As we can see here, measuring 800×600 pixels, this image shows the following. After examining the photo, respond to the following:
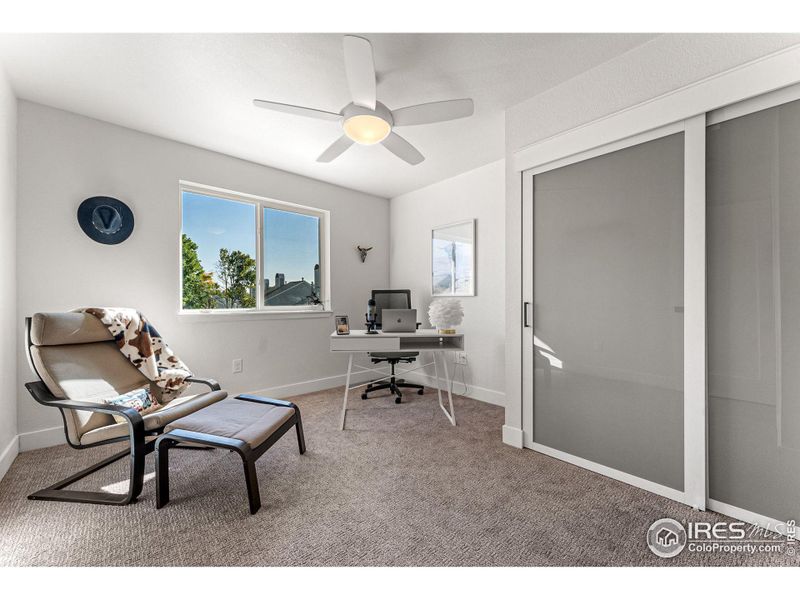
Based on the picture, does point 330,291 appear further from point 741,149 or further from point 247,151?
point 741,149

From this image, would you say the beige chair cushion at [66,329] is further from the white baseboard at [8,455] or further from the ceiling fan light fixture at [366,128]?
the ceiling fan light fixture at [366,128]

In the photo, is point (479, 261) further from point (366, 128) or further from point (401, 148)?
point (366, 128)

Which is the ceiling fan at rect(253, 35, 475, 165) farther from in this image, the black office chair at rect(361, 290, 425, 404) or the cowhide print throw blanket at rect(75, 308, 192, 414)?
Answer: the black office chair at rect(361, 290, 425, 404)

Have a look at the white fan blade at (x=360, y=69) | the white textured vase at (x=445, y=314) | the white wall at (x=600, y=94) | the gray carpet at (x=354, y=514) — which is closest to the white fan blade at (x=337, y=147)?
the white fan blade at (x=360, y=69)

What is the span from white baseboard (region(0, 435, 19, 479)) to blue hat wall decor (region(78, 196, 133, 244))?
149 cm

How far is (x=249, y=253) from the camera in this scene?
3.72 meters

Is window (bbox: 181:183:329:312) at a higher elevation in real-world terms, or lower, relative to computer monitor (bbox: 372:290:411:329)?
higher

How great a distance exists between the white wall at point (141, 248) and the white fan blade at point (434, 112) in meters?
2.21

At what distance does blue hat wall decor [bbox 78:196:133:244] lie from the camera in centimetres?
267

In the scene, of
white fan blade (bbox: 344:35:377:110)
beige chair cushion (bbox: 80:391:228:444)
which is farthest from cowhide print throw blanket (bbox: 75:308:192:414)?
white fan blade (bbox: 344:35:377:110)

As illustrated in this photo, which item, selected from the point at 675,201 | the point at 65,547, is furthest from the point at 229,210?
the point at 675,201

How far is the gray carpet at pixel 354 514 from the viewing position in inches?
56.0

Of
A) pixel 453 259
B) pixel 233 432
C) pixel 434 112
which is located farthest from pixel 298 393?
pixel 434 112

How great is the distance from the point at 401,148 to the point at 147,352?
2.24 metres
